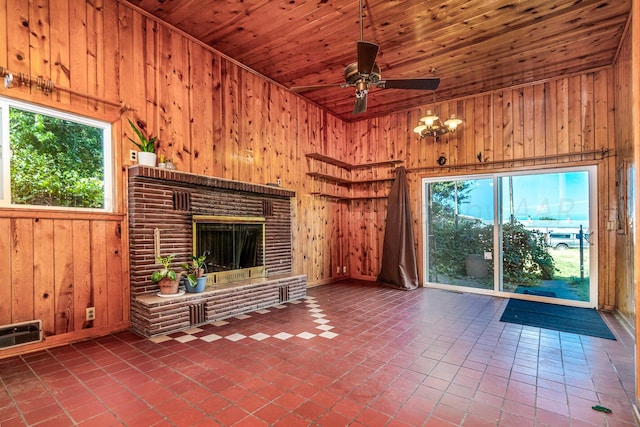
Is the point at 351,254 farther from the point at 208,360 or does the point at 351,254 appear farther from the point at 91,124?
the point at 91,124

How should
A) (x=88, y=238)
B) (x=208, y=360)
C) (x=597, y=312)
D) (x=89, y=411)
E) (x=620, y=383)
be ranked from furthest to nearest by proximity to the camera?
(x=597, y=312), (x=88, y=238), (x=208, y=360), (x=620, y=383), (x=89, y=411)

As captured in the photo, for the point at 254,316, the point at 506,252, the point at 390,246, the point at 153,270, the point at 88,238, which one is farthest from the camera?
the point at 390,246

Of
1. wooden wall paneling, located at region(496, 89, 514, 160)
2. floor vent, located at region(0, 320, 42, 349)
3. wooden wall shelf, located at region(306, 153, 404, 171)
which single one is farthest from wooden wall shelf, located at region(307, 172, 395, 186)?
floor vent, located at region(0, 320, 42, 349)

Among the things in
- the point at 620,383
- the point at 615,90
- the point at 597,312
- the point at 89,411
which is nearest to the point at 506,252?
the point at 597,312

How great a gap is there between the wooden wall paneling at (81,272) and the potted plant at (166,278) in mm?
567

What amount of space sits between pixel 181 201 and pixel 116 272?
0.98m

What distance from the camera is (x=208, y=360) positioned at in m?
2.54

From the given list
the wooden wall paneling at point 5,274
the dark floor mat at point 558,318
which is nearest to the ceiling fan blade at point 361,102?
the dark floor mat at point 558,318

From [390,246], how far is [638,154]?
4.07m

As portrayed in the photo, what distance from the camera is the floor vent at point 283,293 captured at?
4.32 metres

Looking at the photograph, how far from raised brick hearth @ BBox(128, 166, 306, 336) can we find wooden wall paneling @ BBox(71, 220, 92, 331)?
363 millimetres

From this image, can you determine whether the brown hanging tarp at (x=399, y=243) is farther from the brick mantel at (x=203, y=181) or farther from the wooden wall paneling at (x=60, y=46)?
the wooden wall paneling at (x=60, y=46)

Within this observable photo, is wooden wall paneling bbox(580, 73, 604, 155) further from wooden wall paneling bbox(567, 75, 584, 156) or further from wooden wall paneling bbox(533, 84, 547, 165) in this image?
wooden wall paneling bbox(533, 84, 547, 165)

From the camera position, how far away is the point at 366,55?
236 cm
